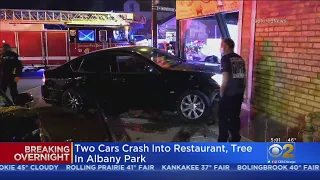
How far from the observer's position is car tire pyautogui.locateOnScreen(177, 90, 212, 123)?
5309mm

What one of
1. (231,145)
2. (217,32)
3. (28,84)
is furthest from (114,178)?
(28,84)

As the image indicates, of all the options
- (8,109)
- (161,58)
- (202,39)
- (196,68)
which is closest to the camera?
(8,109)

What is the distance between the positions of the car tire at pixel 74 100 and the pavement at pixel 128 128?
0.12 metres

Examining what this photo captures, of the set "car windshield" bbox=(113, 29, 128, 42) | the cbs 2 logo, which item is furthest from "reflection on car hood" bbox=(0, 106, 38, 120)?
"car windshield" bbox=(113, 29, 128, 42)

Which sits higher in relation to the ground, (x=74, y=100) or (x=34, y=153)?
(x=34, y=153)

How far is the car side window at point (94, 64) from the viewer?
5.96 meters

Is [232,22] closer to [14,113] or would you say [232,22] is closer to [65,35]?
[14,113]

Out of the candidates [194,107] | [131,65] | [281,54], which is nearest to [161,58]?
[131,65]

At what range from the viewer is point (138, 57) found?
5707 mm

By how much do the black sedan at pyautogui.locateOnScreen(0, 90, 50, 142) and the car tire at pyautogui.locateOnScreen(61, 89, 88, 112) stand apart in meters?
2.86

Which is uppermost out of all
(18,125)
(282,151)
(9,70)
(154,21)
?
(154,21)

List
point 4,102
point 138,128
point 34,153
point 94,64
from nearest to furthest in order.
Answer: point 34,153 < point 4,102 < point 138,128 < point 94,64

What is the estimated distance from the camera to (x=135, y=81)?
571 cm

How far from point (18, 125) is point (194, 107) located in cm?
308
